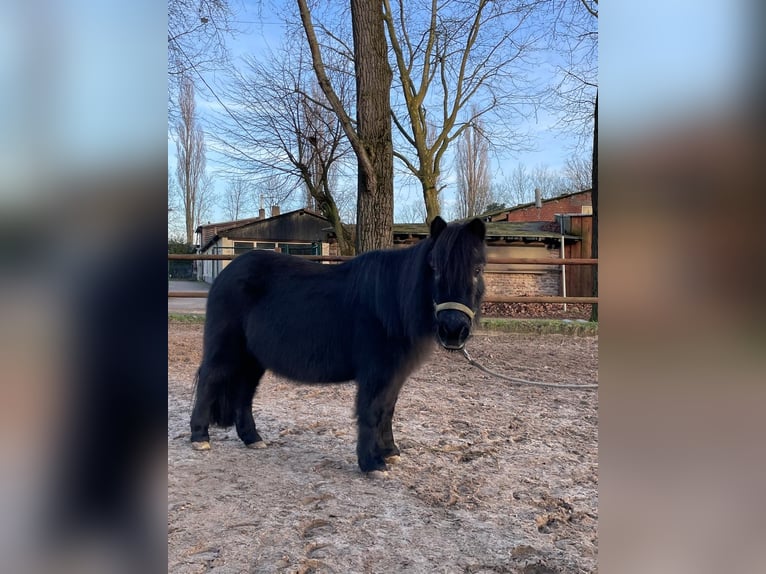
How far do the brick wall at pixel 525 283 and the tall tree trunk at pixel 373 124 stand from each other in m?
10.3

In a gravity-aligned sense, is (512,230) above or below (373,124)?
below

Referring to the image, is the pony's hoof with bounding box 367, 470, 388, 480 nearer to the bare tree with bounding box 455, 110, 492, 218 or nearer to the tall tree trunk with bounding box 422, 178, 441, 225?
the tall tree trunk with bounding box 422, 178, 441, 225

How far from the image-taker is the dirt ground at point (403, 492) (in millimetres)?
2086

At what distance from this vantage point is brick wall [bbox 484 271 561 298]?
1578cm

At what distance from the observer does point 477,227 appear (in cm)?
279

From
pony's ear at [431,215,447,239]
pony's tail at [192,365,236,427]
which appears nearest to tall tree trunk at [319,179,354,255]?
pony's tail at [192,365,236,427]

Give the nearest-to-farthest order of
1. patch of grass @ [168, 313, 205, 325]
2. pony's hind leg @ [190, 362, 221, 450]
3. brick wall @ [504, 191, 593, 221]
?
pony's hind leg @ [190, 362, 221, 450]
patch of grass @ [168, 313, 205, 325]
brick wall @ [504, 191, 593, 221]

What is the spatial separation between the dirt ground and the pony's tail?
211mm

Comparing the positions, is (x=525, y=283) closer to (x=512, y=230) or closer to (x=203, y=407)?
(x=512, y=230)

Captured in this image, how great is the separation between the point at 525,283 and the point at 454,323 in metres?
14.0

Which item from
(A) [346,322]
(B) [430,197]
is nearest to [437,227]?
(A) [346,322]
